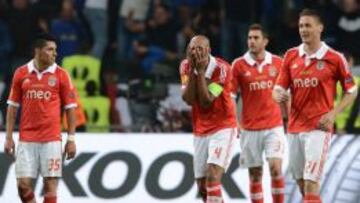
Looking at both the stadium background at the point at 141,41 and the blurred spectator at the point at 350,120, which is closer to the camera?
the blurred spectator at the point at 350,120

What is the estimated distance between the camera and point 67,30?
678 inches

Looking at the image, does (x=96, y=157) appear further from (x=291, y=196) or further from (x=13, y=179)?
(x=291, y=196)

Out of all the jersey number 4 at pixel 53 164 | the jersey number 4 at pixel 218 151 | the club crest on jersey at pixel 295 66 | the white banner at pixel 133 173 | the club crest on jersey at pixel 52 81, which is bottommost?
the white banner at pixel 133 173

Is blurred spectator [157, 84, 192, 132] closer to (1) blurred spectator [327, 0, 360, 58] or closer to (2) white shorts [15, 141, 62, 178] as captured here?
(1) blurred spectator [327, 0, 360, 58]

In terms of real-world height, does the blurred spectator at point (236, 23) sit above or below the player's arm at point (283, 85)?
above

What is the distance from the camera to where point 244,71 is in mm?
13969

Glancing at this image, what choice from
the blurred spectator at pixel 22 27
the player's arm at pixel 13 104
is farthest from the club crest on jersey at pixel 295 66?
the blurred spectator at pixel 22 27

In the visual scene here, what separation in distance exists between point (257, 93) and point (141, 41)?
3.78 metres

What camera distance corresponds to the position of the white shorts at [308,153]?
37.0 ft

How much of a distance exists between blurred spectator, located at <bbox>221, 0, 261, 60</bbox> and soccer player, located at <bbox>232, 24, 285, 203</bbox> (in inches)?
126

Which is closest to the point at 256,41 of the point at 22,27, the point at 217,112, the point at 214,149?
the point at 217,112

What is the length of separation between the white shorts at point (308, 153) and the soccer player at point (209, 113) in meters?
0.79

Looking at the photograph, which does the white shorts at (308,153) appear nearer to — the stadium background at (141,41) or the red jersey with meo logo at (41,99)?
the red jersey with meo logo at (41,99)

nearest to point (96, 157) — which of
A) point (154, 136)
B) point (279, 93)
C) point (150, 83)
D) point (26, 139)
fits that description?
point (154, 136)
